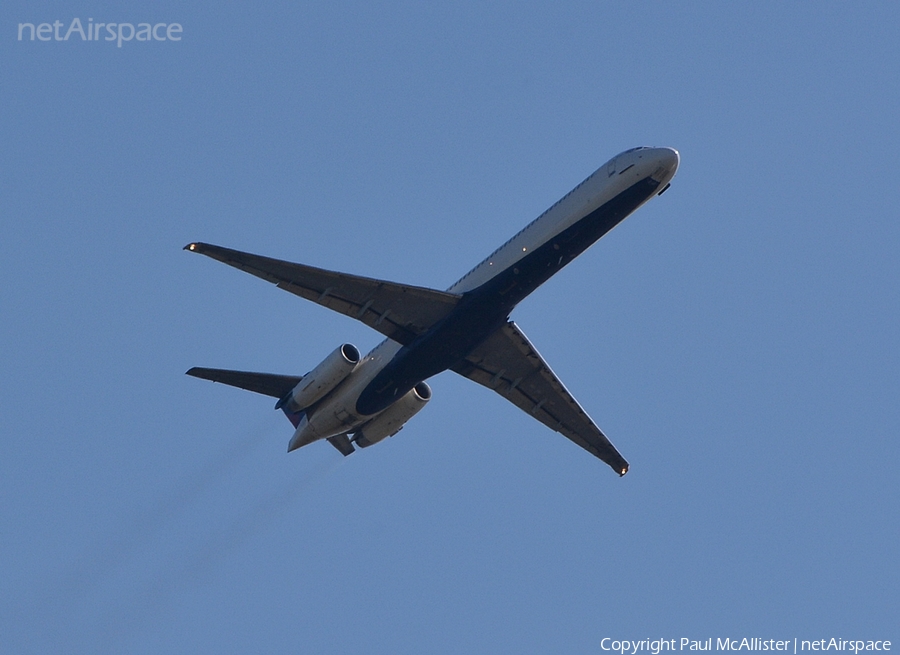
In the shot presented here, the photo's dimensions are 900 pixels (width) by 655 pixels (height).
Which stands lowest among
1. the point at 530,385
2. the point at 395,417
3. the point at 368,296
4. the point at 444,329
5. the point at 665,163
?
the point at 395,417

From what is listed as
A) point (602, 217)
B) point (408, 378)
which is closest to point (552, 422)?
point (408, 378)

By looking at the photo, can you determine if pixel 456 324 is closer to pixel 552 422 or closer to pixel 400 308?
pixel 400 308

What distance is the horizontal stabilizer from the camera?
52.5m

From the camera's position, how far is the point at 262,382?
5325 cm

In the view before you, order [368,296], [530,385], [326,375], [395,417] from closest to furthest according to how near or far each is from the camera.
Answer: [368,296] < [326,375] < [395,417] < [530,385]

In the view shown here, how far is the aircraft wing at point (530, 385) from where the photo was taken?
5247cm

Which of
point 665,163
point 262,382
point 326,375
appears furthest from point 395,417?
point 665,163

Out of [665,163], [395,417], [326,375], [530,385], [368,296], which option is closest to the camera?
[665,163]

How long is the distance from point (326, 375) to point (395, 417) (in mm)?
3587

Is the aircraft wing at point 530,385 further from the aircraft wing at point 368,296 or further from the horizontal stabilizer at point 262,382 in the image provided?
the horizontal stabilizer at point 262,382

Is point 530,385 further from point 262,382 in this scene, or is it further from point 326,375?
point 262,382

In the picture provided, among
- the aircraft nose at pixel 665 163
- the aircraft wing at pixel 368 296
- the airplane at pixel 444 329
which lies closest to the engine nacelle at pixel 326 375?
the airplane at pixel 444 329

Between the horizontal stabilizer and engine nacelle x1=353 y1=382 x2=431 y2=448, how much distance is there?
133 inches

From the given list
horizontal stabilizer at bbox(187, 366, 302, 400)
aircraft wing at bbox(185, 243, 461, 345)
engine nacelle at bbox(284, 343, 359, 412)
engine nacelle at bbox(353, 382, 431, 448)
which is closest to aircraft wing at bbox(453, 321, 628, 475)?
engine nacelle at bbox(353, 382, 431, 448)
